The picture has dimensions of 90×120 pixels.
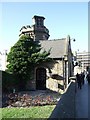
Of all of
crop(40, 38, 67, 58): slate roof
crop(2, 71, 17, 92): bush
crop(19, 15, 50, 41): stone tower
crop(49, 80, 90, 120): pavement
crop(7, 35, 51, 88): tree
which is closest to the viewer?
crop(49, 80, 90, 120): pavement

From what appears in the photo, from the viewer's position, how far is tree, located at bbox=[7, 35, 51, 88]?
28.9 meters

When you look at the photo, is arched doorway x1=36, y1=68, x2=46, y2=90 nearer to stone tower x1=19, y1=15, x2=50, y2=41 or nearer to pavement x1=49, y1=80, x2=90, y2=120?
stone tower x1=19, y1=15, x2=50, y2=41

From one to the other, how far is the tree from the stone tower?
1277cm

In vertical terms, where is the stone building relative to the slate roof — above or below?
below

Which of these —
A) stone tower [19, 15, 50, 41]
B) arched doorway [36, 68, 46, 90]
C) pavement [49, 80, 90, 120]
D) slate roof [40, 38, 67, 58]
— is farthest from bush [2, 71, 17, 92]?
stone tower [19, 15, 50, 41]

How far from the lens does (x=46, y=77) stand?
96.8 feet

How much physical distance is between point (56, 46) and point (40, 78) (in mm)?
4751

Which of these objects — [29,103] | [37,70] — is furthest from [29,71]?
[29,103]

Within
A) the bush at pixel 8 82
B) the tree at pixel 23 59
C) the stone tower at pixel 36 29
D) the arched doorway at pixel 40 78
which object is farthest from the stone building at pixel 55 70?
the stone tower at pixel 36 29

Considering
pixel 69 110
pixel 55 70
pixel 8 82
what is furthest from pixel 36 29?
pixel 69 110

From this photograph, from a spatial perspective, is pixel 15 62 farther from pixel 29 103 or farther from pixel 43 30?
pixel 43 30

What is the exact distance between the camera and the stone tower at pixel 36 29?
4303 cm

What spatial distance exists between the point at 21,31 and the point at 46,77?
54.9 ft

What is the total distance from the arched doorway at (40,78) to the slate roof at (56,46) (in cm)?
217
